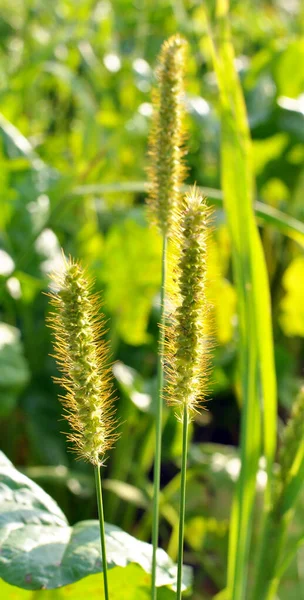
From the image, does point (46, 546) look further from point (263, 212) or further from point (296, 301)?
point (296, 301)

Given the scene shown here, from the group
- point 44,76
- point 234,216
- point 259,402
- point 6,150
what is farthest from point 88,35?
point 259,402

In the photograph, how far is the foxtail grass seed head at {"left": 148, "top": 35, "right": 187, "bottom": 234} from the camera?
553 millimetres

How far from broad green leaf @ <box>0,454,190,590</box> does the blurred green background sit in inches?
11.6

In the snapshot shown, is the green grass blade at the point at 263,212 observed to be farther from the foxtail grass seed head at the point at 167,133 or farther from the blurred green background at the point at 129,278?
the foxtail grass seed head at the point at 167,133

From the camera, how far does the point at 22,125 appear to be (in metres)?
1.72

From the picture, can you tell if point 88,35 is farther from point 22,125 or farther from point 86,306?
point 86,306

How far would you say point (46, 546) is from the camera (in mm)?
590

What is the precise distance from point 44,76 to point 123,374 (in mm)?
1311

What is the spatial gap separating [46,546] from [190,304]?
0.28m

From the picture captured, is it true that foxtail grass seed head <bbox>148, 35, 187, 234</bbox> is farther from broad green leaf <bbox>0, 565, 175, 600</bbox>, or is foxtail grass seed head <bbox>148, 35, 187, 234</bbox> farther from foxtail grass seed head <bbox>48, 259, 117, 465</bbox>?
broad green leaf <bbox>0, 565, 175, 600</bbox>

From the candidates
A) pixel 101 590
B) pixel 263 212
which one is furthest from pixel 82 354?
pixel 263 212

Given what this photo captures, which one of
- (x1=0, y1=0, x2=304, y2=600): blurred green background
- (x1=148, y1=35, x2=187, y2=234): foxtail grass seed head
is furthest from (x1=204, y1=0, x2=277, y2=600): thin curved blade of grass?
(x1=148, y1=35, x2=187, y2=234): foxtail grass seed head

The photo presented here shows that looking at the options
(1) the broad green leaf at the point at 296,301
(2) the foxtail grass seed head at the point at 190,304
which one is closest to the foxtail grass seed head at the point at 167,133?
(2) the foxtail grass seed head at the point at 190,304

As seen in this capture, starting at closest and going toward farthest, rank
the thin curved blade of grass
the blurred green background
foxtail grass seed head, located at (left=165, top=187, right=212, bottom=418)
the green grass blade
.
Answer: foxtail grass seed head, located at (left=165, top=187, right=212, bottom=418) < the thin curved blade of grass < the green grass blade < the blurred green background
